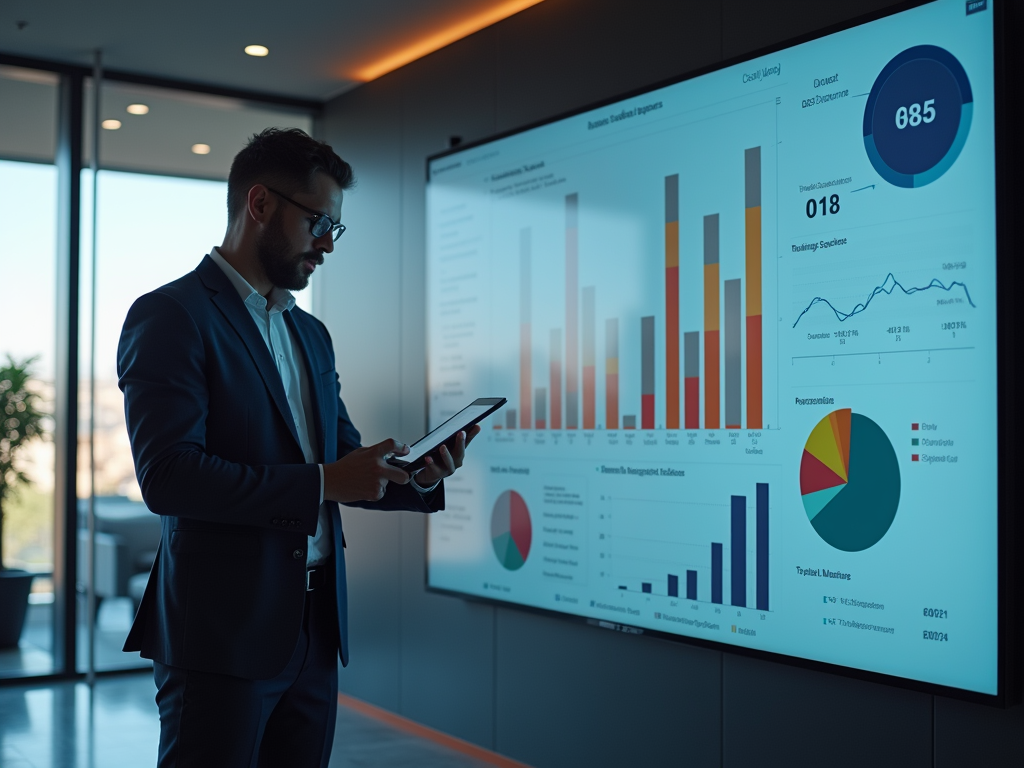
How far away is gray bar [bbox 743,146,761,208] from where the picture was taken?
9.91 ft

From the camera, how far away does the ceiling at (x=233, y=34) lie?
14.2 ft

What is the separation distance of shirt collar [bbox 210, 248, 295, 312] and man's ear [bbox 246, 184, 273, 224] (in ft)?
0.37

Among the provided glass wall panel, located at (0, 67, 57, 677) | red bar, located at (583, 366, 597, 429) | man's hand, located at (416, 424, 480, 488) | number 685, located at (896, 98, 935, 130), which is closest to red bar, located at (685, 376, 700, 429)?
red bar, located at (583, 366, 597, 429)

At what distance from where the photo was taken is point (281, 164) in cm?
207

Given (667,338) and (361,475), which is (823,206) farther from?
(361,475)

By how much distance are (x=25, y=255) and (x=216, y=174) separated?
1184mm

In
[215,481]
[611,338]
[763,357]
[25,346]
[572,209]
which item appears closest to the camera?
[215,481]

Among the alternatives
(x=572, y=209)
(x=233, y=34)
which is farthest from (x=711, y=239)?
(x=233, y=34)

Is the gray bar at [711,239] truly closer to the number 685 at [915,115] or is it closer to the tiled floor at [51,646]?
the number 685 at [915,115]

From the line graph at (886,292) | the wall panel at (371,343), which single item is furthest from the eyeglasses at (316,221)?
the wall panel at (371,343)

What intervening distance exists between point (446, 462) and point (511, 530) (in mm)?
1951

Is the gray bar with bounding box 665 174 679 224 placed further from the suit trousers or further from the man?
the suit trousers

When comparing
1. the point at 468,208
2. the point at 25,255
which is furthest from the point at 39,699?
the point at 468,208

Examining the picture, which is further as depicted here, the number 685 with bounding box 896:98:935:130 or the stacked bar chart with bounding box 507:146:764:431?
the stacked bar chart with bounding box 507:146:764:431
